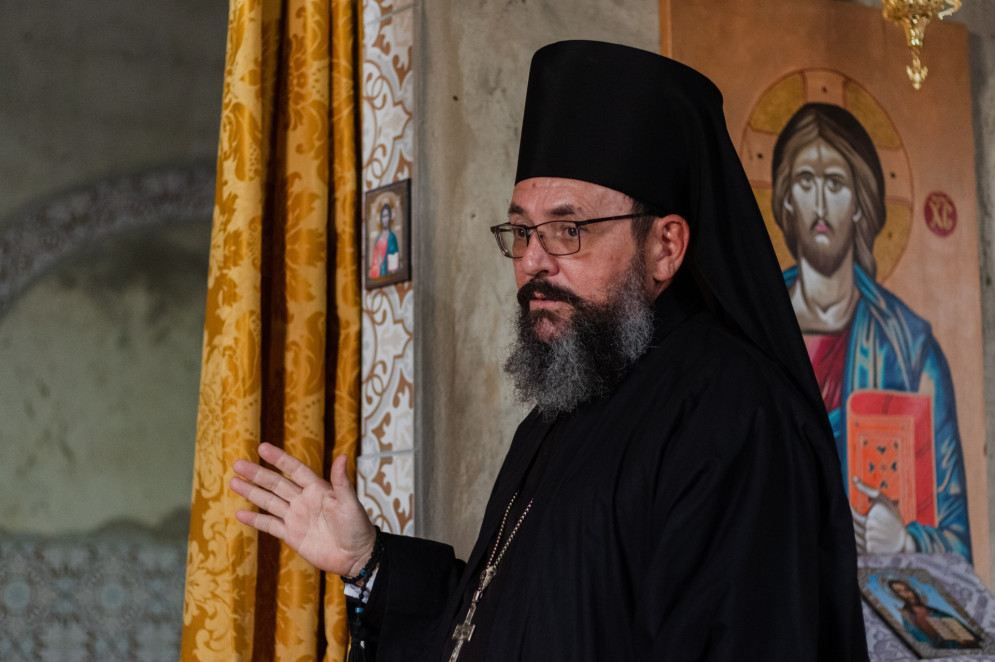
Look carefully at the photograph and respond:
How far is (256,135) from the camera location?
285cm

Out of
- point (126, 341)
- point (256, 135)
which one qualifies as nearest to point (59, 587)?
point (126, 341)

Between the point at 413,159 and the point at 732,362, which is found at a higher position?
the point at 413,159

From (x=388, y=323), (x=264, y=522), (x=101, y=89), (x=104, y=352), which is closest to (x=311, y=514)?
(x=264, y=522)

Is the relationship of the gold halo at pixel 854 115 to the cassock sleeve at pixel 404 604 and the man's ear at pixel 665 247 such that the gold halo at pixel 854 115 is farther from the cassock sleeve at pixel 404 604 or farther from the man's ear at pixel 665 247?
the cassock sleeve at pixel 404 604

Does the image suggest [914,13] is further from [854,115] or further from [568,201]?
[568,201]

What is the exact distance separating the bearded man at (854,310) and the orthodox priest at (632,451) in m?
1.32

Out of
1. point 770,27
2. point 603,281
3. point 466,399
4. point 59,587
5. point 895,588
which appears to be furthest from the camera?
point 59,587

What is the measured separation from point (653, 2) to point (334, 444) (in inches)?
61.0

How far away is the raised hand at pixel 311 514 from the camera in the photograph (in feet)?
6.85

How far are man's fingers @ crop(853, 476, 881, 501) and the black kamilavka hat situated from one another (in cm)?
153

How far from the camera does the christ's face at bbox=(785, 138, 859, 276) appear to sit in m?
3.28

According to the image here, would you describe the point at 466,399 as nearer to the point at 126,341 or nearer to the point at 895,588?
the point at 895,588

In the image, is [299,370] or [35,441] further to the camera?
[35,441]

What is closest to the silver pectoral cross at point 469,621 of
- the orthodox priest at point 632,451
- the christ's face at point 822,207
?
the orthodox priest at point 632,451
